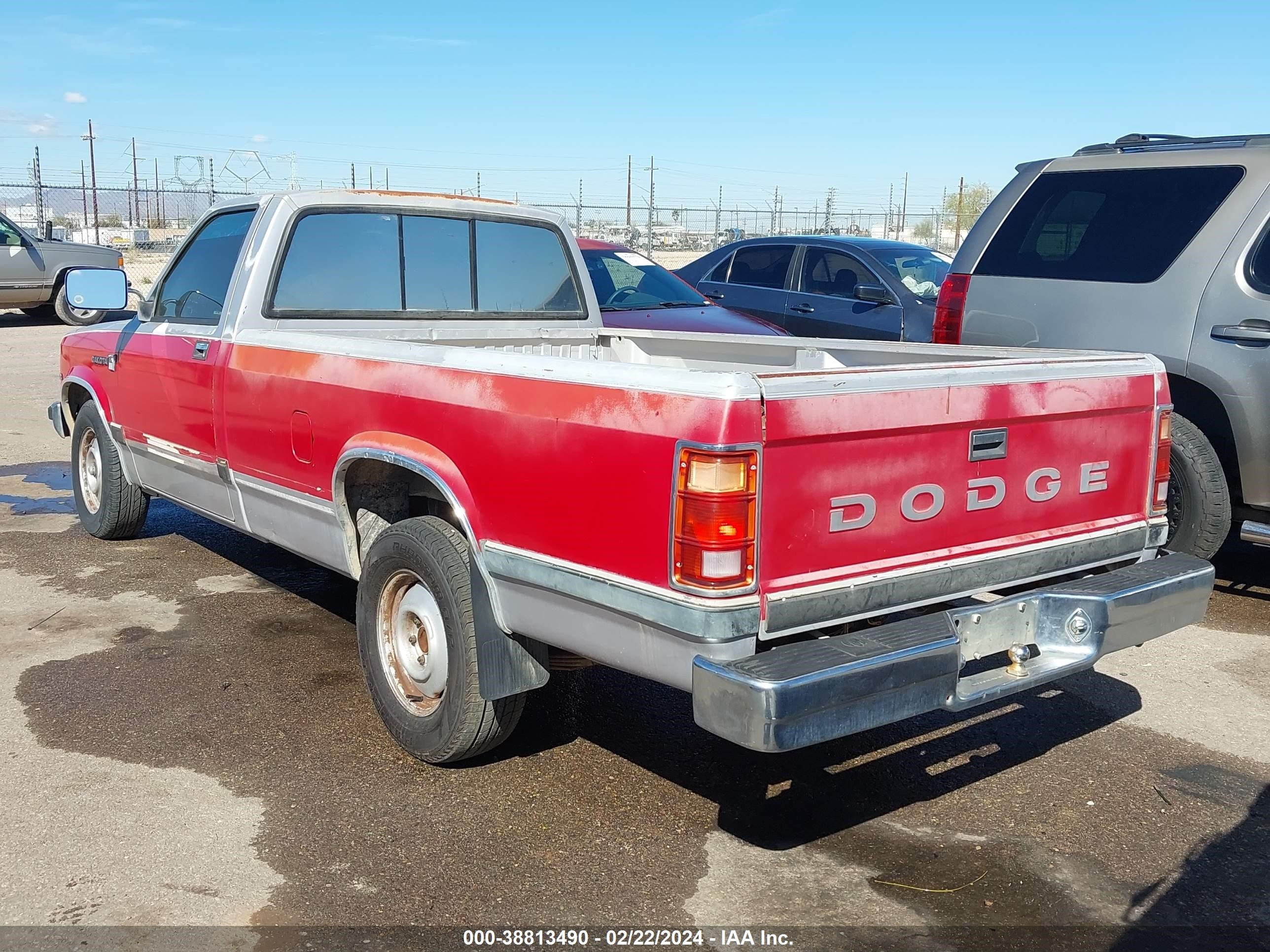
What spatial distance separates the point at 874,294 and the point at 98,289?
5998 millimetres

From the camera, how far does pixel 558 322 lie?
5.77m

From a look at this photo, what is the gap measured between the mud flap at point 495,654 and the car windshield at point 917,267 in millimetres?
7168

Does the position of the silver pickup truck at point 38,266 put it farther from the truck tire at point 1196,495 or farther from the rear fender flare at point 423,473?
the truck tire at point 1196,495

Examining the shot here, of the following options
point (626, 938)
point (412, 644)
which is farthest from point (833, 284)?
point (626, 938)

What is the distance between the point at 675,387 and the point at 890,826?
1.57 metres

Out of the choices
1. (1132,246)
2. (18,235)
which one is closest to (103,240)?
(18,235)

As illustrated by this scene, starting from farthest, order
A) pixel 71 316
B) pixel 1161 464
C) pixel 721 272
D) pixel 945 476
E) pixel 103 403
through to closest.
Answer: pixel 71 316
pixel 721 272
pixel 103 403
pixel 1161 464
pixel 945 476

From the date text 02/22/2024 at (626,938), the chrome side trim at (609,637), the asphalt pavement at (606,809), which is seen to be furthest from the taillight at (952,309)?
the date text 02/22/2024 at (626,938)

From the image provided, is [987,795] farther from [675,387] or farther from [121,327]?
[121,327]

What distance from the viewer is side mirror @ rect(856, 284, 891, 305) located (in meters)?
9.63

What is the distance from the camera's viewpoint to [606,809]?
371 cm

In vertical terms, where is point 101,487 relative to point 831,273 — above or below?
below

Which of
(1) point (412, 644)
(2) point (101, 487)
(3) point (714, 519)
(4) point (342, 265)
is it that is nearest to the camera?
(3) point (714, 519)

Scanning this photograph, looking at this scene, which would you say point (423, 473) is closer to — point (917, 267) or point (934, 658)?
point (934, 658)
